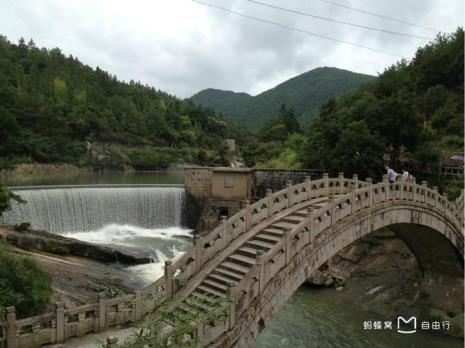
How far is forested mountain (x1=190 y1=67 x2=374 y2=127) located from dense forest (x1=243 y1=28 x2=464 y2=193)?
5508 cm

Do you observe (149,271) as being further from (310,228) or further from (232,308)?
(232,308)

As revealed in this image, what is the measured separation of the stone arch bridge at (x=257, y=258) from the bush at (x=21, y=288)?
136 centimetres

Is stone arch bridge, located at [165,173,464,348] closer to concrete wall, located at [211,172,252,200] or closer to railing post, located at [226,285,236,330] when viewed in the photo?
railing post, located at [226,285,236,330]

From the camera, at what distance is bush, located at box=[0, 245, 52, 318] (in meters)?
10.6

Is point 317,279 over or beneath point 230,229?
beneath

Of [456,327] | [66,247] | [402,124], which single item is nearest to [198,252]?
[66,247]

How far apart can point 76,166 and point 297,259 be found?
55.5m

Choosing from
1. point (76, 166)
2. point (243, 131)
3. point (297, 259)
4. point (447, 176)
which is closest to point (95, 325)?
point (297, 259)

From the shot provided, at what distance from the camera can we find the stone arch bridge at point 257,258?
9.96 metres

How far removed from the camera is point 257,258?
36.3 feet

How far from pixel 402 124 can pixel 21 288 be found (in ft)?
93.0

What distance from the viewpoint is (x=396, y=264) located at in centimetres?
2472

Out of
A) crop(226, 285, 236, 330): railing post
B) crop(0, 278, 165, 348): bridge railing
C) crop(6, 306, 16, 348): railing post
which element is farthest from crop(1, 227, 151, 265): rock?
crop(226, 285, 236, 330): railing post

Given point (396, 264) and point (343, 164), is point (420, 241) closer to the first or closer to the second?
point (396, 264)
